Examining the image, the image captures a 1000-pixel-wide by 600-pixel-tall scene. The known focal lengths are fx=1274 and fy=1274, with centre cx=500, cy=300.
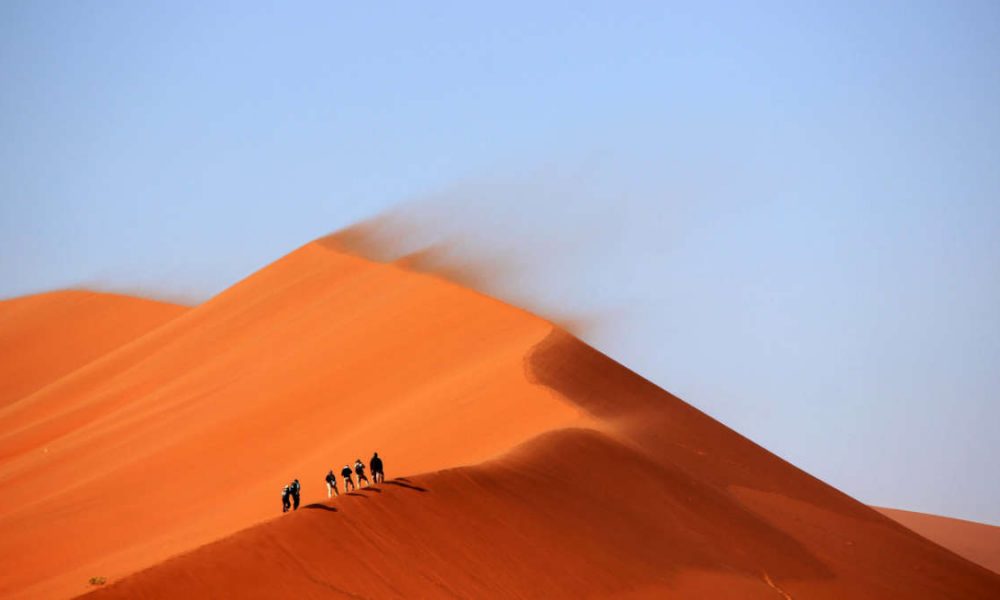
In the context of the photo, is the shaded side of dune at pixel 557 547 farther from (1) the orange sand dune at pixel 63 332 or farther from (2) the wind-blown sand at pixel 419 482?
(1) the orange sand dune at pixel 63 332

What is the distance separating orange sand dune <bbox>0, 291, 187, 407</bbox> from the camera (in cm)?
6819

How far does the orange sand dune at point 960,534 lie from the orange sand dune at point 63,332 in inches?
1558

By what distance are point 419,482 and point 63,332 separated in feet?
181

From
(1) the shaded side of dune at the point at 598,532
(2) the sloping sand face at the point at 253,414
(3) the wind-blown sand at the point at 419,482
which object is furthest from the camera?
(2) the sloping sand face at the point at 253,414

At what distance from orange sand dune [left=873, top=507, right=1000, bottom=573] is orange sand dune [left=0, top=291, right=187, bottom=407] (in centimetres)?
3957

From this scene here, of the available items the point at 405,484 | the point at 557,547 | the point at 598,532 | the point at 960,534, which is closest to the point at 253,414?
the point at 598,532

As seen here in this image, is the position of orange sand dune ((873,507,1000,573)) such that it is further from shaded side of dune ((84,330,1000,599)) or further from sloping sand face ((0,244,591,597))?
sloping sand face ((0,244,591,597))

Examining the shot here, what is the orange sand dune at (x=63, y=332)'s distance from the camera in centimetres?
6819

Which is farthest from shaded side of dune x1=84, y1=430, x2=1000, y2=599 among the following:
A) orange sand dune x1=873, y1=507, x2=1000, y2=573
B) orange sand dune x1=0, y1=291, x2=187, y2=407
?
orange sand dune x1=0, y1=291, x2=187, y2=407

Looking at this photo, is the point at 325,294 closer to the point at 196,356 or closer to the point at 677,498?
the point at 196,356

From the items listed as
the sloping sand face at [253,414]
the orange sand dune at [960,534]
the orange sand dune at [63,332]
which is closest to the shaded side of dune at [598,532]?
the sloping sand face at [253,414]

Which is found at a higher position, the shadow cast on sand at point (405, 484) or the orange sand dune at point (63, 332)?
the orange sand dune at point (63, 332)

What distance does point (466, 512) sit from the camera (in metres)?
23.5

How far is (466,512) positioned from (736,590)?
5851mm
